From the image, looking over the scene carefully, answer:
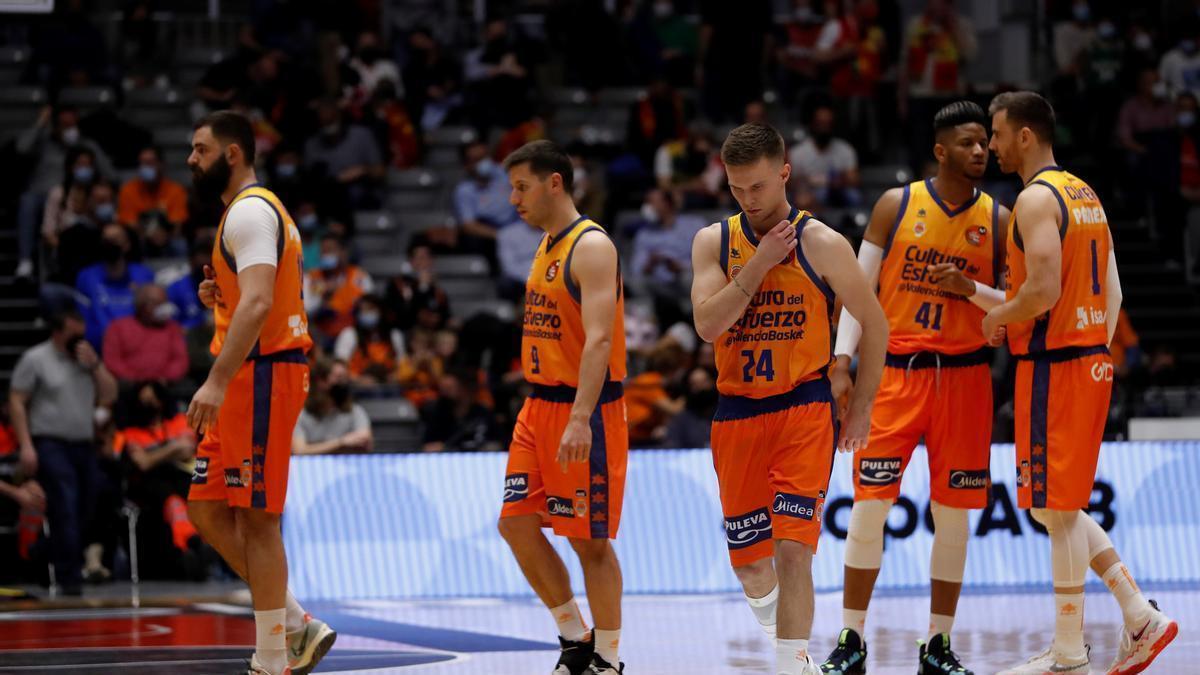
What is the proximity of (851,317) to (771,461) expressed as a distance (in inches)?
52.3

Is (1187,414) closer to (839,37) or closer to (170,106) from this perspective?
(839,37)

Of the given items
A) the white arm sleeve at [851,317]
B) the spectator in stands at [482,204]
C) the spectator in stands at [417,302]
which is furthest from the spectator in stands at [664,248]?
the white arm sleeve at [851,317]

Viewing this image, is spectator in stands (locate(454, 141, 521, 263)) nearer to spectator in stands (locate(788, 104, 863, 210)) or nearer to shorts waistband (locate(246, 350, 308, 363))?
spectator in stands (locate(788, 104, 863, 210))

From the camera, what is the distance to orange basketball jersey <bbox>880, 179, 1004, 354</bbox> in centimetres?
834

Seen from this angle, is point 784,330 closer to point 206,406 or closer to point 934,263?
point 934,263

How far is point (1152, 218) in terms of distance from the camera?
21.1m

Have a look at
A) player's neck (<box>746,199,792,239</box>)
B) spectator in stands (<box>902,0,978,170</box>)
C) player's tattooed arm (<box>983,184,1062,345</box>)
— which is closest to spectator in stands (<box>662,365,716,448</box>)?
player's tattooed arm (<box>983,184,1062,345</box>)

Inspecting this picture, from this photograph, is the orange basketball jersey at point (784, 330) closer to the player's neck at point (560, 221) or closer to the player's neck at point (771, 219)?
the player's neck at point (771, 219)

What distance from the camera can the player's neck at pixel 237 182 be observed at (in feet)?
27.4

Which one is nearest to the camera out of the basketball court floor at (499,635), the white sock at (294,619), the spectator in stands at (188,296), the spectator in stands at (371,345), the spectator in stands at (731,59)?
the white sock at (294,619)

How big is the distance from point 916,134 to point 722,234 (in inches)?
574

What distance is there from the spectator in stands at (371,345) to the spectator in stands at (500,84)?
13.9 ft

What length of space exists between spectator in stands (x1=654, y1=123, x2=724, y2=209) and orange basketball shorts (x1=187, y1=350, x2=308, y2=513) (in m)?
11.7

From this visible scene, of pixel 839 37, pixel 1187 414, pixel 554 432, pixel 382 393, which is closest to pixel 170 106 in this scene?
pixel 382 393
